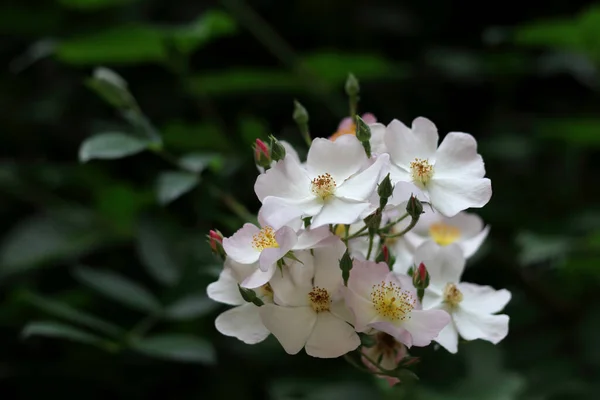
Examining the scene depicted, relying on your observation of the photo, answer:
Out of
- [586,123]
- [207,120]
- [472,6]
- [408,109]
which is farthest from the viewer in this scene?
[472,6]

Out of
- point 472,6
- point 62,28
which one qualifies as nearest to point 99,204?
point 62,28

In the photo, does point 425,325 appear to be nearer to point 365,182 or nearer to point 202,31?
point 365,182

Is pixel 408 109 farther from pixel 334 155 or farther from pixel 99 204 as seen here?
pixel 334 155

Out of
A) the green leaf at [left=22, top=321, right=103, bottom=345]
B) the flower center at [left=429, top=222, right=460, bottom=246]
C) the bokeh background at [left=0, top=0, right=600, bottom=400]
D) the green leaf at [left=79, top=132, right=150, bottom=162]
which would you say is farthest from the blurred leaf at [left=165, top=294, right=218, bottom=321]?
the flower center at [left=429, top=222, right=460, bottom=246]

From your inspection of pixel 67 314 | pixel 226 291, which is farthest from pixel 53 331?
pixel 226 291

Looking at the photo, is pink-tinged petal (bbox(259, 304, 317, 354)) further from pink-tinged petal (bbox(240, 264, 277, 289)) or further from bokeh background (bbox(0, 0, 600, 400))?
bokeh background (bbox(0, 0, 600, 400))

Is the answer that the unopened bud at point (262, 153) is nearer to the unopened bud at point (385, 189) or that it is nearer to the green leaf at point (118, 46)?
the unopened bud at point (385, 189)
